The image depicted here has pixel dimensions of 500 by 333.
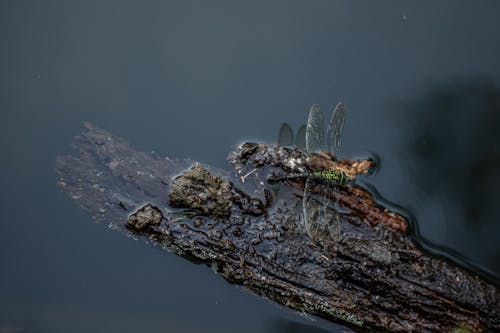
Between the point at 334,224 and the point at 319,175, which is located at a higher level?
the point at 319,175

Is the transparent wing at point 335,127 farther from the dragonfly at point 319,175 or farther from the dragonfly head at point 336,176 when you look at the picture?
the dragonfly head at point 336,176

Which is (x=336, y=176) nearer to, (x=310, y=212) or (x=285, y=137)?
(x=310, y=212)

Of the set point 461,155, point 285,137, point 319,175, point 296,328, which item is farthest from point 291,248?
point 461,155

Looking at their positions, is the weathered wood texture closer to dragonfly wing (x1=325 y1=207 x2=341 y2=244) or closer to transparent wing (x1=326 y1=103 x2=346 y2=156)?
dragonfly wing (x1=325 y1=207 x2=341 y2=244)

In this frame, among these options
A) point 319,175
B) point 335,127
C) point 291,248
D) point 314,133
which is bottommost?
point 291,248

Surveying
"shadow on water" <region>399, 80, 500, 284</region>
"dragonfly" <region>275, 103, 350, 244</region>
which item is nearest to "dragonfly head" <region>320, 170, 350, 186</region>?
"dragonfly" <region>275, 103, 350, 244</region>

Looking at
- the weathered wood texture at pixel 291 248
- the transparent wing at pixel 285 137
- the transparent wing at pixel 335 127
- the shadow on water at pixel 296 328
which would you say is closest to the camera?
the weathered wood texture at pixel 291 248

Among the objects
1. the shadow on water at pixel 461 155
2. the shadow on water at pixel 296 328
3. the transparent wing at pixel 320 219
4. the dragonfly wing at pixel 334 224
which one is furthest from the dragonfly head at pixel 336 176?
the shadow on water at pixel 296 328
